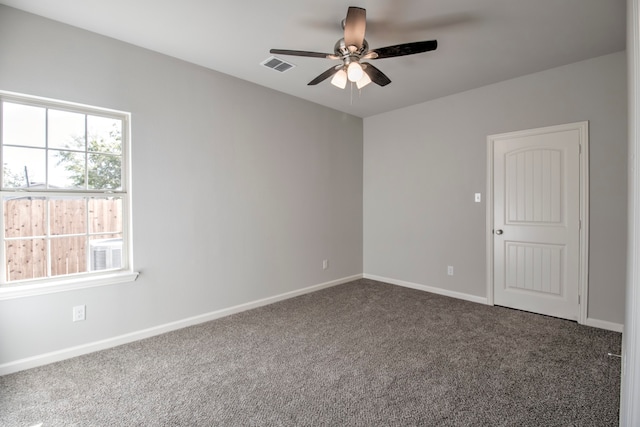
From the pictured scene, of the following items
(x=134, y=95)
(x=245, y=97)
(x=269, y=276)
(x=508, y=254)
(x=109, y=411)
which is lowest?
(x=109, y=411)

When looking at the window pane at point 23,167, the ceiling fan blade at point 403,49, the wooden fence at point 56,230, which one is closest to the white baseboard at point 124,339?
the wooden fence at point 56,230

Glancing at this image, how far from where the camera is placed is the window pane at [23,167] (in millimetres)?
2312

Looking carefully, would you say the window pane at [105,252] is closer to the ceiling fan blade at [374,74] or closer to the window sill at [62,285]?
the window sill at [62,285]

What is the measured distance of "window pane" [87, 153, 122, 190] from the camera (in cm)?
267

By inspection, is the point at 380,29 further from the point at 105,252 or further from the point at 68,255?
the point at 68,255

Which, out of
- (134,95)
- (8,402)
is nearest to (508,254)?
(134,95)

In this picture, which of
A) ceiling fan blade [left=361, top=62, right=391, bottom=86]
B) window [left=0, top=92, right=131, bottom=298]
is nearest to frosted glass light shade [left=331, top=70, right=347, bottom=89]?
ceiling fan blade [left=361, top=62, right=391, bottom=86]

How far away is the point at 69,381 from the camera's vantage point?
2170 millimetres

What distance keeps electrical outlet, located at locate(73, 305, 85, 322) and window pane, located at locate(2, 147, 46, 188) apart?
3.41ft

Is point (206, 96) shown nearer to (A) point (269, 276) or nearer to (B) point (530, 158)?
(A) point (269, 276)

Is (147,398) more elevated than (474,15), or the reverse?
(474,15)

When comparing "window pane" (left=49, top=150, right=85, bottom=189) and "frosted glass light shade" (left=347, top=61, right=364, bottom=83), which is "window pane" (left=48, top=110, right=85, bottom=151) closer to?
"window pane" (left=49, top=150, right=85, bottom=189)

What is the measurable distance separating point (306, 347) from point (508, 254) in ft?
8.85

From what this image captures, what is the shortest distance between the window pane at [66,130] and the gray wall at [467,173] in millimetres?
3811
